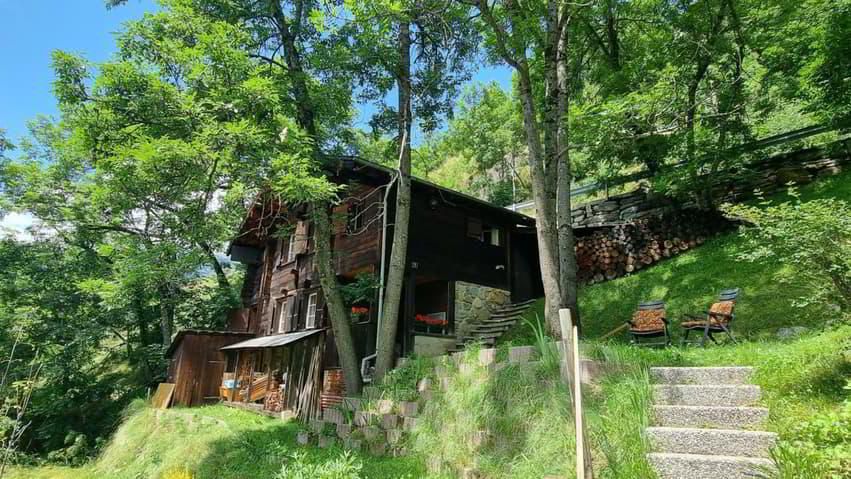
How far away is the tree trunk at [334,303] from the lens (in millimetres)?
8461

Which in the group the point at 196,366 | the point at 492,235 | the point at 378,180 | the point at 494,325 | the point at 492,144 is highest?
the point at 492,144

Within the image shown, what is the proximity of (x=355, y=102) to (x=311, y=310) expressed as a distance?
6462 millimetres

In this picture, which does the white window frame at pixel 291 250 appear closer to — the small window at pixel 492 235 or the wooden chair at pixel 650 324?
the small window at pixel 492 235

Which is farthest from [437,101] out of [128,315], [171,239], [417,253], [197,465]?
[128,315]

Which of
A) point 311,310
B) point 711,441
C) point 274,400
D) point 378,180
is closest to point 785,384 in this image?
point 711,441

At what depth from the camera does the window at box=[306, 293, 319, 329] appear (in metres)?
13.2

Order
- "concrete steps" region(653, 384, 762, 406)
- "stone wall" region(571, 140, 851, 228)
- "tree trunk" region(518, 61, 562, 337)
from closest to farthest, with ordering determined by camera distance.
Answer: "concrete steps" region(653, 384, 762, 406) < "tree trunk" region(518, 61, 562, 337) < "stone wall" region(571, 140, 851, 228)

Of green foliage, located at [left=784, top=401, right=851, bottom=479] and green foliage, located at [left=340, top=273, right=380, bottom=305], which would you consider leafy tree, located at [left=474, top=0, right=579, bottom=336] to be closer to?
green foliage, located at [left=784, top=401, right=851, bottom=479]

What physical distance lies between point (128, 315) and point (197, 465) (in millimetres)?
12915

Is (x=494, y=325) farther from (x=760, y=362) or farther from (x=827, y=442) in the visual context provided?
(x=827, y=442)

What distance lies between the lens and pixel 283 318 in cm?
1512

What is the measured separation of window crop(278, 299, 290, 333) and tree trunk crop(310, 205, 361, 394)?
640 centimetres

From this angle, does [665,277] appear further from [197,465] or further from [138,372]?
[138,372]

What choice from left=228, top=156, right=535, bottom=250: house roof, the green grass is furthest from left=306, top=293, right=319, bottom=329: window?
the green grass
